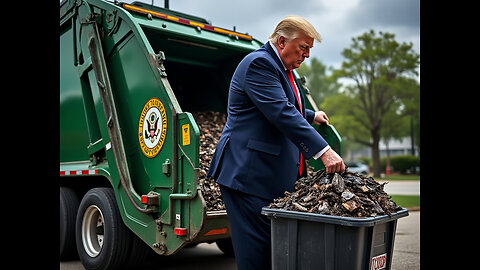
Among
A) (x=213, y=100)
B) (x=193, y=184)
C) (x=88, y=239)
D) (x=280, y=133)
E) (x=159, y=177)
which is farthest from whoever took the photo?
(x=213, y=100)

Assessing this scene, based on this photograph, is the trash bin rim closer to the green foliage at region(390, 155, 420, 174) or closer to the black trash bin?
the black trash bin

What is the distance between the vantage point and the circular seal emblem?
4.02 m

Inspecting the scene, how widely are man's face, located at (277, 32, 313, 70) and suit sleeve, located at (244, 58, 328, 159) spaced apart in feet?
0.58

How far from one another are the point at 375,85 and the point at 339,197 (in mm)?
25799

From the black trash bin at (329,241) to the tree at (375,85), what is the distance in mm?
24662

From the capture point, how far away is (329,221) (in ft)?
7.34

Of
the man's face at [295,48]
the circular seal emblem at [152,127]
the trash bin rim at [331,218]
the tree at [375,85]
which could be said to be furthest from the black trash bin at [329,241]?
the tree at [375,85]

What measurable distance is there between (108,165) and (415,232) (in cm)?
487

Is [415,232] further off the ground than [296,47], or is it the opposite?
[296,47]

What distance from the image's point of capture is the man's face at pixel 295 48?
2.73m

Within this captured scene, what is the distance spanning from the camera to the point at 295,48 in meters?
2.77

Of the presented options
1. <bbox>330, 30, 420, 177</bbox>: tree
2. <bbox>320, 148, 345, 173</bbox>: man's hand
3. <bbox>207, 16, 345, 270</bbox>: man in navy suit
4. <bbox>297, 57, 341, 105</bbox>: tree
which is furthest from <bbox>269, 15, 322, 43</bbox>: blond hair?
<bbox>297, 57, 341, 105</bbox>: tree

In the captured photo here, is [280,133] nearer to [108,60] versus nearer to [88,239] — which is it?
[108,60]

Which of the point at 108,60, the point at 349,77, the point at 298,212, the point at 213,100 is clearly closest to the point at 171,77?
the point at 213,100
